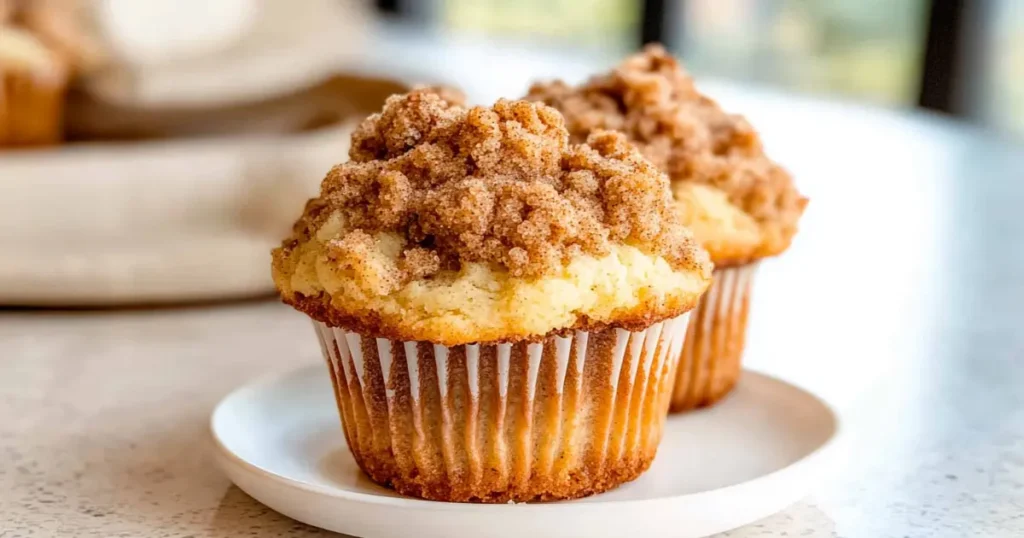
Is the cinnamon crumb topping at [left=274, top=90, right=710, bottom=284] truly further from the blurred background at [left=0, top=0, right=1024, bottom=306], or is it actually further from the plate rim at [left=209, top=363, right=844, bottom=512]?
the blurred background at [left=0, top=0, right=1024, bottom=306]

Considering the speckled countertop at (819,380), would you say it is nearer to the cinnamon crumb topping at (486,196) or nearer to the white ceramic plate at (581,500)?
the white ceramic plate at (581,500)

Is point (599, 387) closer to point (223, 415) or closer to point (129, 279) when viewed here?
point (223, 415)

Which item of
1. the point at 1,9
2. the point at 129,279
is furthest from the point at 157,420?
the point at 1,9

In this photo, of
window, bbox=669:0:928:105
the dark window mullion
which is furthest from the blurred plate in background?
the dark window mullion

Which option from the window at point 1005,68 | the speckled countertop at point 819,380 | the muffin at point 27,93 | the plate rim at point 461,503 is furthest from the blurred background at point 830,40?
the plate rim at point 461,503

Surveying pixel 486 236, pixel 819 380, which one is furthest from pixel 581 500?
pixel 819 380

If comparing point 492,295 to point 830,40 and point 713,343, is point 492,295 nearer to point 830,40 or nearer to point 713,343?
point 713,343
